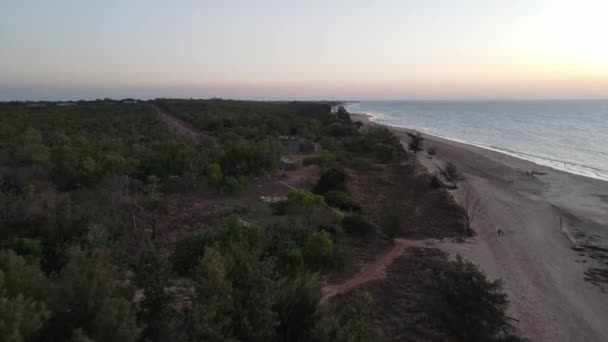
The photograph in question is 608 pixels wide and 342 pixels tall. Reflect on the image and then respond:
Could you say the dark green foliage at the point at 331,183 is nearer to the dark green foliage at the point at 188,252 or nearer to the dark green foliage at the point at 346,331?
the dark green foliage at the point at 188,252

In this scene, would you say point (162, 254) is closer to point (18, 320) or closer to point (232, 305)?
point (232, 305)

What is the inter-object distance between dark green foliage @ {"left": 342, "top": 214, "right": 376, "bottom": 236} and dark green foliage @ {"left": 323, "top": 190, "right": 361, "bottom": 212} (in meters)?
3.25

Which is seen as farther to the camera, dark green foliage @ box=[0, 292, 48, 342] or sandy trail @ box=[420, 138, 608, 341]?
sandy trail @ box=[420, 138, 608, 341]

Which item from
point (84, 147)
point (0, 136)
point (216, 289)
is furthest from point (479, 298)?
point (0, 136)

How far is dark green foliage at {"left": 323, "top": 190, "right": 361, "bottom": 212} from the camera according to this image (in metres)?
18.8

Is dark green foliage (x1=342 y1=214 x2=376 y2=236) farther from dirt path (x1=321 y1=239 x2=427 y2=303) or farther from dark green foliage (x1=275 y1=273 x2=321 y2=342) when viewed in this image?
dark green foliage (x1=275 y1=273 x2=321 y2=342)

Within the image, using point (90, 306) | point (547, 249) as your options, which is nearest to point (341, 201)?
point (547, 249)

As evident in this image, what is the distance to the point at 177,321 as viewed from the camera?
6.36 meters

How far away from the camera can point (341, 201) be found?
1888 cm

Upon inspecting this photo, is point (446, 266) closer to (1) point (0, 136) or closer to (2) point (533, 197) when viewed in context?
(2) point (533, 197)

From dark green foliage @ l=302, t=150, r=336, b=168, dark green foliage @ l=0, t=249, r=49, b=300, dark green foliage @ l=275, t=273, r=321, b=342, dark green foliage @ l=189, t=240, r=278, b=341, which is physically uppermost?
dark green foliage @ l=0, t=249, r=49, b=300

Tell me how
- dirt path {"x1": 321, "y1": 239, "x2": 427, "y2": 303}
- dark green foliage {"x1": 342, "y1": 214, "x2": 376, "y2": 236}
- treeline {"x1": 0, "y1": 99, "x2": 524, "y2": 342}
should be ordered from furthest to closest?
dark green foliage {"x1": 342, "y1": 214, "x2": 376, "y2": 236}
dirt path {"x1": 321, "y1": 239, "x2": 427, "y2": 303}
treeline {"x1": 0, "y1": 99, "x2": 524, "y2": 342}

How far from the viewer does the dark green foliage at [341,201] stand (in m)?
18.8

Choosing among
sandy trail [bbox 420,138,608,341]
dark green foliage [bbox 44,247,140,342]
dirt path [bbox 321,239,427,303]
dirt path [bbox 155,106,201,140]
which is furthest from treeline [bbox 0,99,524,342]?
dirt path [bbox 155,106,201,140]
